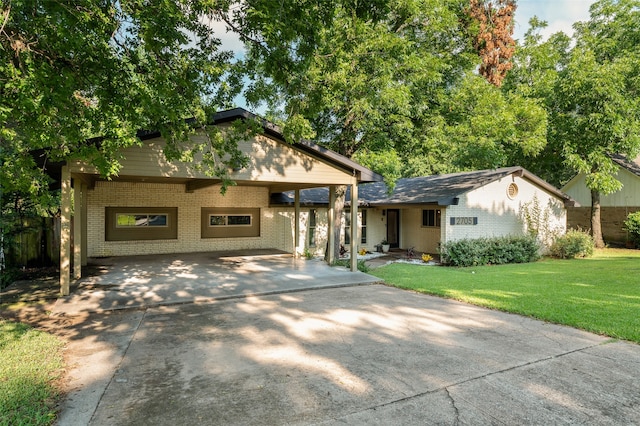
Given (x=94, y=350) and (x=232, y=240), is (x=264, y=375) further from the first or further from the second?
(x=232, y=240)

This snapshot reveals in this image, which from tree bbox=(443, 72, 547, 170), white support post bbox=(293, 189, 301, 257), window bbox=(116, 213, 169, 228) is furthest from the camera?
white support post bbox=(293, 189, 301, 257)

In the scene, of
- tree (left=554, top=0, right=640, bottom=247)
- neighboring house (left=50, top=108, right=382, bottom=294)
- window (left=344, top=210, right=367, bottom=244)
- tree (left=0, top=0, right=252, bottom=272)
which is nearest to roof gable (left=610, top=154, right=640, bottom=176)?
tree (left=554, top=0, right=640, bottom=247)

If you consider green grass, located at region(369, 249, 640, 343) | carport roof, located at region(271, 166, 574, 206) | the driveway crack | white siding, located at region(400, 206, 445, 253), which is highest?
carport roof, located at region(271, 166, 574, 206)

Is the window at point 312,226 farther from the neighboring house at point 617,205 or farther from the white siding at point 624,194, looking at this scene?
the white siding at point 624,194

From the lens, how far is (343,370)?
4.36 metres

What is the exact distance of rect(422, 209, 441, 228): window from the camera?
16672mm

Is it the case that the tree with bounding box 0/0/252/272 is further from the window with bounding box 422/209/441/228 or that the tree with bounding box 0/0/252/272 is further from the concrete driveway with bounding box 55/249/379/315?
the window with bounding box 422/209/441/228

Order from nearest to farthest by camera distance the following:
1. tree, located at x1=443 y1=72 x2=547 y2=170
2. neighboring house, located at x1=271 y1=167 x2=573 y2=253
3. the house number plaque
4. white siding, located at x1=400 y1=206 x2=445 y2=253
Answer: tree, located at x1=443 y1=72 x2=547 y2=170 → the house number plaque → neighboring house, located at x1=271 y1=167 x2=573 y2=253 → white siding, located at x1=400 y1=206 x2=445 y2=253

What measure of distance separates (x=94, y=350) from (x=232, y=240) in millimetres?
11143

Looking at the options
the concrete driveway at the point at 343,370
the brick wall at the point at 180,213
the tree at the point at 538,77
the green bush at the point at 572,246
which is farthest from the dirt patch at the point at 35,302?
the tree at the point at 538,77

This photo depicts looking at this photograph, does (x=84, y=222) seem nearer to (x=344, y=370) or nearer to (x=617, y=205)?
(x=344, y=370)

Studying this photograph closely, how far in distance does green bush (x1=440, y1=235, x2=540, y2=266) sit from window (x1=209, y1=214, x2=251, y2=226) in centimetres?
831

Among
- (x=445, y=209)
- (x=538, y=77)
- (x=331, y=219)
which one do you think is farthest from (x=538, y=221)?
(x=331, y=219)

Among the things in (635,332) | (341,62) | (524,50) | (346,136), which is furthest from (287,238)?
(524,50)
